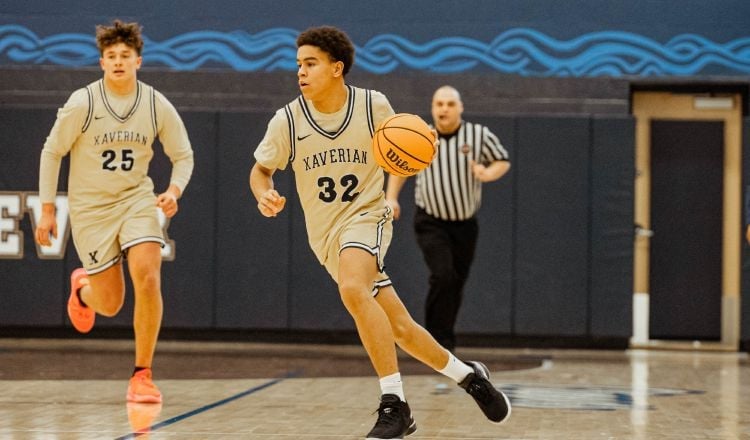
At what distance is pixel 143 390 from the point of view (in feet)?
18.3

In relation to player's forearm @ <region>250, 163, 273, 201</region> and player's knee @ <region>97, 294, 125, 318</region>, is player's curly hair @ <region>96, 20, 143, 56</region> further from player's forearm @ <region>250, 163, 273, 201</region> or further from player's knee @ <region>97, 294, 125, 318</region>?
player's forearm @ <region>250, 163, 273, 201</region>

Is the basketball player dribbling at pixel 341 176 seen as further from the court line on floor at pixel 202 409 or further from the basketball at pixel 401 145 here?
the court line on floor at pixel 202 409

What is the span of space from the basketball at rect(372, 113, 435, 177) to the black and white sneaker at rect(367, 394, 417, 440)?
0.91 m

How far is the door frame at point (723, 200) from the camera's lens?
1010 cm

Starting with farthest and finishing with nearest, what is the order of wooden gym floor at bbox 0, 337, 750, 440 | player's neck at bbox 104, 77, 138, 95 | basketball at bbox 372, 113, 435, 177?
1. player's neck at bbox 104, 77, 138, 95
2. wooden gym floor at bbox 0, 337, 750, 440
3. basketball at bbox 372, 113, 435, 177

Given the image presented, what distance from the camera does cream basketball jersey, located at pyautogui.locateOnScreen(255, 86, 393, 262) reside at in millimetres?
4523

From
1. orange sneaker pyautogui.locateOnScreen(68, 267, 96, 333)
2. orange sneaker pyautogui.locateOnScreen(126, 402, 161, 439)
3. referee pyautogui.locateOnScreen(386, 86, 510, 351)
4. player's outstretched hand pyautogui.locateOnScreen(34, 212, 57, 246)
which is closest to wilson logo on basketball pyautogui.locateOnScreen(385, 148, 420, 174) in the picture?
orange sneaker pyautogui.locateOnScreen(126, 402, 161, 439)

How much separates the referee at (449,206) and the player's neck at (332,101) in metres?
2.85

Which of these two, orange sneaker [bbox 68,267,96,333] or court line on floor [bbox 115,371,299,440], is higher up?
orange sneaker [bbox 68,267,96,333]

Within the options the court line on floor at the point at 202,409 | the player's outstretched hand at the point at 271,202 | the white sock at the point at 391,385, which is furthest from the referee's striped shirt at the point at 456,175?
the white sock at the point at 391,385

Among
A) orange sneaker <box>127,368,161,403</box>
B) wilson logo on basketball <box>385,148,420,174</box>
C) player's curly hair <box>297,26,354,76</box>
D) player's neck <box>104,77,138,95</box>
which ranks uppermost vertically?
player's curly hair <box>297,26,354,76</box>

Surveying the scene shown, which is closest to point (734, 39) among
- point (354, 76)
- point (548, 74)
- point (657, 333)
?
point (548, 74)

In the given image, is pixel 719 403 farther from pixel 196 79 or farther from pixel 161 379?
pixel 196 79

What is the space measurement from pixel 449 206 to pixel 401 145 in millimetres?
3211
